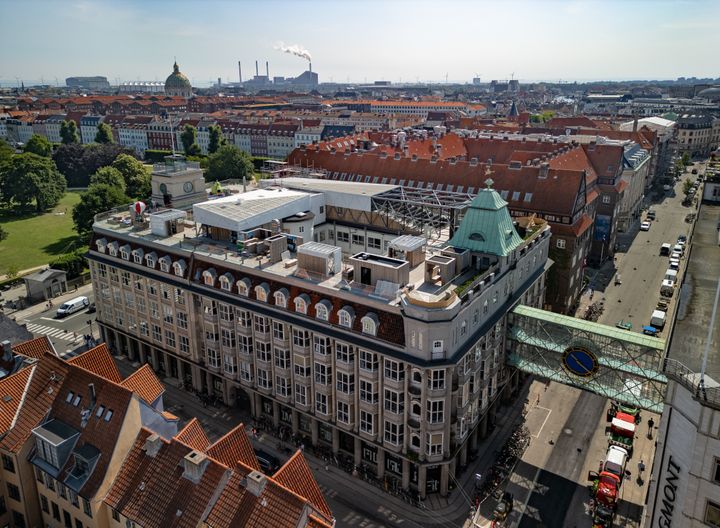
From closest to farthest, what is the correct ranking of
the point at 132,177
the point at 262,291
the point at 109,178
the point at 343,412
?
1. the point at 343,412
2. the point at 262,291
3. the point at 109,178
4. the point at 132,177

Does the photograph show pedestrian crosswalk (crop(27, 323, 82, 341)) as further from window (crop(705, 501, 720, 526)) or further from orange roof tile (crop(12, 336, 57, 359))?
window (crop(705, 501, 720, 526))

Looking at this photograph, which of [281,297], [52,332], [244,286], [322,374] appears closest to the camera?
[322,374]

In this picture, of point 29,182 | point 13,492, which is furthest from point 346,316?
point 29,182

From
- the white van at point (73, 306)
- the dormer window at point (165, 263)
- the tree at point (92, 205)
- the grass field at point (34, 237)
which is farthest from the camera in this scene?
the tree at point (92, 205)

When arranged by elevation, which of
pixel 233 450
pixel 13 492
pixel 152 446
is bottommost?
pixel 13 492

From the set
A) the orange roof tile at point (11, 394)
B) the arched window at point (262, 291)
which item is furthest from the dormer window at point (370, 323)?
the orange roof tile at point (11, 394)

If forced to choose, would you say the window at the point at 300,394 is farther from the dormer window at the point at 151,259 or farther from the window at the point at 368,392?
the dormer window at the point at 151,259

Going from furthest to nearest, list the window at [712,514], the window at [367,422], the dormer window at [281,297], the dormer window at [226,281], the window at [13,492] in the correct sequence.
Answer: the dormer window at [226,281] → the dormer window at [281,297] → the window at [367,422] → the window at [13,492] → the window at [712,514]

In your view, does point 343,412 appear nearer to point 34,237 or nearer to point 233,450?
point 233,450
